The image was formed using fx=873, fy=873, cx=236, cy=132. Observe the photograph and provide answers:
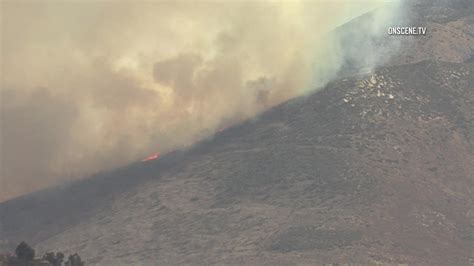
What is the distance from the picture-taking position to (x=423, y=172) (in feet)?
466

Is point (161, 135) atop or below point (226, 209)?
atop

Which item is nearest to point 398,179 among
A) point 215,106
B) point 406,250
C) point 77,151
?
point 406,250

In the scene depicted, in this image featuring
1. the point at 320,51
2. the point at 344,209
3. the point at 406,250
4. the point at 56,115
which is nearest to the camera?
the point at 406,250

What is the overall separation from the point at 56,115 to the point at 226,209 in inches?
1570

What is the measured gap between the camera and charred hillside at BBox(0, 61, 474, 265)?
122m

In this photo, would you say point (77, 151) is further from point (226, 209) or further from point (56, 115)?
point (226, 209)

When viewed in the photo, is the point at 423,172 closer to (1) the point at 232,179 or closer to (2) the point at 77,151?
(1) the point at 232,179

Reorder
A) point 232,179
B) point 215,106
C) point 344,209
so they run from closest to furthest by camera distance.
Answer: point 344,209, point 232,179, point 215,106

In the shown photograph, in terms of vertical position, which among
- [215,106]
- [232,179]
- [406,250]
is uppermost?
[215,106]

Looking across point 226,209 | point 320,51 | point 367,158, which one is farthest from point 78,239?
point 320,51

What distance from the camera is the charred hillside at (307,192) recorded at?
4798 inches

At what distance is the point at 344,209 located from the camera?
128 m

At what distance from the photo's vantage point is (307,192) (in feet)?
451

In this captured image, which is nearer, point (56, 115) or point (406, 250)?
point (406, 250)
